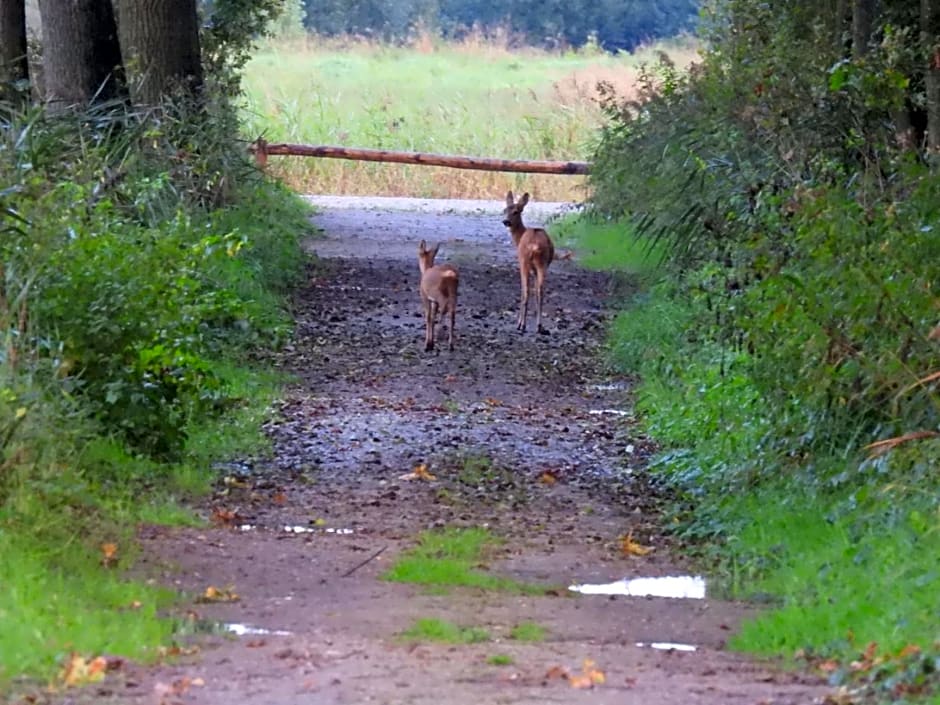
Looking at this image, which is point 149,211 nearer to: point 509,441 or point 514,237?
point 509,441

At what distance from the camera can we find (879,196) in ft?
35.4

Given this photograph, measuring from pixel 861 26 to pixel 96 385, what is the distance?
21.3 feet

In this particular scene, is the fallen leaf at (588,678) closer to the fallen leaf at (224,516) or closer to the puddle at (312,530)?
the puddle at (312,530)

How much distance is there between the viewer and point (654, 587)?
857 cm

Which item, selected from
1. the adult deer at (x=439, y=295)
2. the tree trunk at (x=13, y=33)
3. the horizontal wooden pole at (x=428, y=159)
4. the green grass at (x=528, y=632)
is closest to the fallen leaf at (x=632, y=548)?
the green grass at (x=528, y=632)

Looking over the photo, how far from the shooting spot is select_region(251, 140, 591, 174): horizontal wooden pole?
27.5 metres

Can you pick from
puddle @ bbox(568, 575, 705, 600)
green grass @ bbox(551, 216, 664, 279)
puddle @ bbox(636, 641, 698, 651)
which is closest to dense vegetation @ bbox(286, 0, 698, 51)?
green grass @ bbox(551, 216, 664, 279)

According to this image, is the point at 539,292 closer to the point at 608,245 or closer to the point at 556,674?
the point at 608,245

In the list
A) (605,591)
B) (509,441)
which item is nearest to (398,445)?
(509,441)

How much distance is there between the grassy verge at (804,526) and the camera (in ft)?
21.9

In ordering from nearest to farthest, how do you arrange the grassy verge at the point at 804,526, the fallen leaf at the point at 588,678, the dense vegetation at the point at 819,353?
the fallen leaf at the point at 588,678, the grassy verge at the point at 804,526, the dense vegetation at the point at 819,353

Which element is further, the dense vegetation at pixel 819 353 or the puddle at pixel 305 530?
the puddle at pixel 305 530

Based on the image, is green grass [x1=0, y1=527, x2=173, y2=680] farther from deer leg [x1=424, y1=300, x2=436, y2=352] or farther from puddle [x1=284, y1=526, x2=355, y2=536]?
deer leg [x1=424, y1=300, x2=436, y2=352]

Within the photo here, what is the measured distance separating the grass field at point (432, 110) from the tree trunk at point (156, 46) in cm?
583
